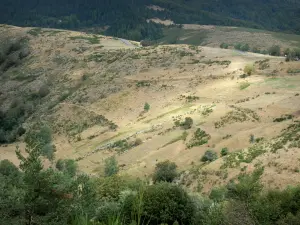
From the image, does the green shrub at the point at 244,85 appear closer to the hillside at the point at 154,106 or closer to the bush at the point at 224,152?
the hillside at the point at 154,106

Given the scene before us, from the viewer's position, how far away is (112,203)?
15984 mm

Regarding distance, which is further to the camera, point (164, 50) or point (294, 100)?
point (164, 50)

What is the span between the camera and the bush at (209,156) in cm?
3872

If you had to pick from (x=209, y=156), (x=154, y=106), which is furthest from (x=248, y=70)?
(x=209, y=156)

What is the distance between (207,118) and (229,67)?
27.9 m

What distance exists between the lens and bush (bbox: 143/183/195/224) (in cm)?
1838

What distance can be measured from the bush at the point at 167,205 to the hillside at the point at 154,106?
37.1 ft

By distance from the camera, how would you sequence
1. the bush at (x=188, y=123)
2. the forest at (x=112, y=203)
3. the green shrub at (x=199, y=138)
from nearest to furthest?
the forest at (x=112, y=203) → the green shrub at (x=199, y=138) → the bush at (x=188, y=123)

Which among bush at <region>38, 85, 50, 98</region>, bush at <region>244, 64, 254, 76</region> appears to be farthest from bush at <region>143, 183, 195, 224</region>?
bush at <region>38, 85, 50, 98</region>

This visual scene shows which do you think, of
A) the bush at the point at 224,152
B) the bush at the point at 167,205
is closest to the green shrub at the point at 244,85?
the bush at the point at 224,152

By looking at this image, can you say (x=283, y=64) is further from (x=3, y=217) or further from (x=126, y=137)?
(x=3, y=217)

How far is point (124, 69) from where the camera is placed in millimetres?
87688

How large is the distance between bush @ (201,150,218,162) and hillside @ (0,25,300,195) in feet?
3.31

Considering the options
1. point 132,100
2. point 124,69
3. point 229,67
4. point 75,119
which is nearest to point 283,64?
point 229,67
